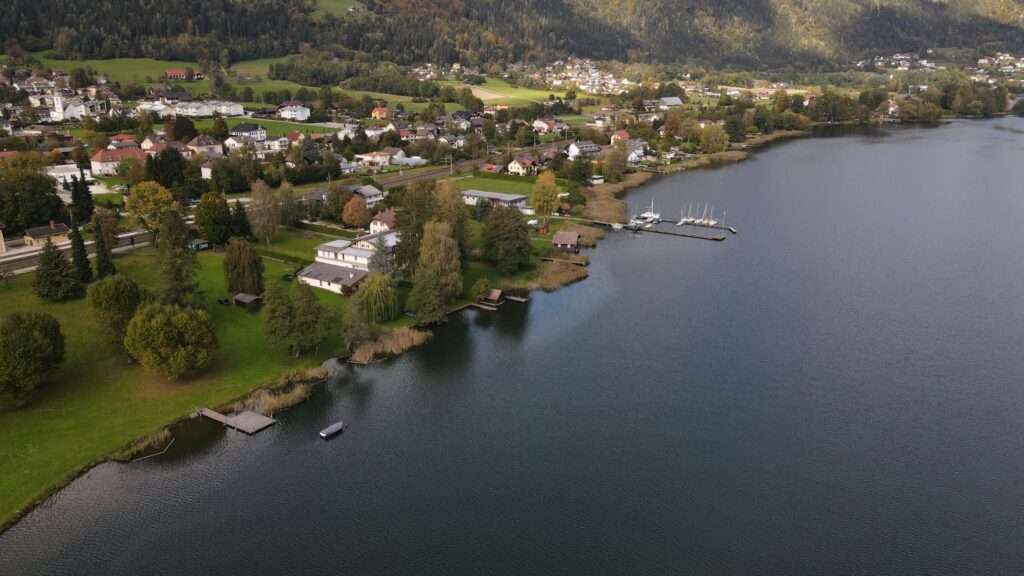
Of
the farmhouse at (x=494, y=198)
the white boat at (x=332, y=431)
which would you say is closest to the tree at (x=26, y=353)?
the white boat at (x=332, y=431)

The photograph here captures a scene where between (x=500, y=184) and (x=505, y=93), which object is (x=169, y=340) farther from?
(x=505, y=93)

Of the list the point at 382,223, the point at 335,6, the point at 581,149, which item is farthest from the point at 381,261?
the point at 335,6

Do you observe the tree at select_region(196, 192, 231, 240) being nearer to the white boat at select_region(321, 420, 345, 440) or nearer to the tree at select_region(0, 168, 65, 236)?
the tree at select_region(0, 168, 65, 236)

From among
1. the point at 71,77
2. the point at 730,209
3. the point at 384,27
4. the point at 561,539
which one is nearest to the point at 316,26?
the point at 384,27

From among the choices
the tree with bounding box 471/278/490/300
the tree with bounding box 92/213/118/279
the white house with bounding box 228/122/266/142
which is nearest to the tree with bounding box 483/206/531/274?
the tree with bounding box 471/278/490/300

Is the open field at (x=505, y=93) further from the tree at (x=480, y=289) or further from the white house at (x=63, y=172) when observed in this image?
the tree at (x=480, y=289)

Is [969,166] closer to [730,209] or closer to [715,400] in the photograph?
[730,209]

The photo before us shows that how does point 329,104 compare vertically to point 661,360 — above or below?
above
